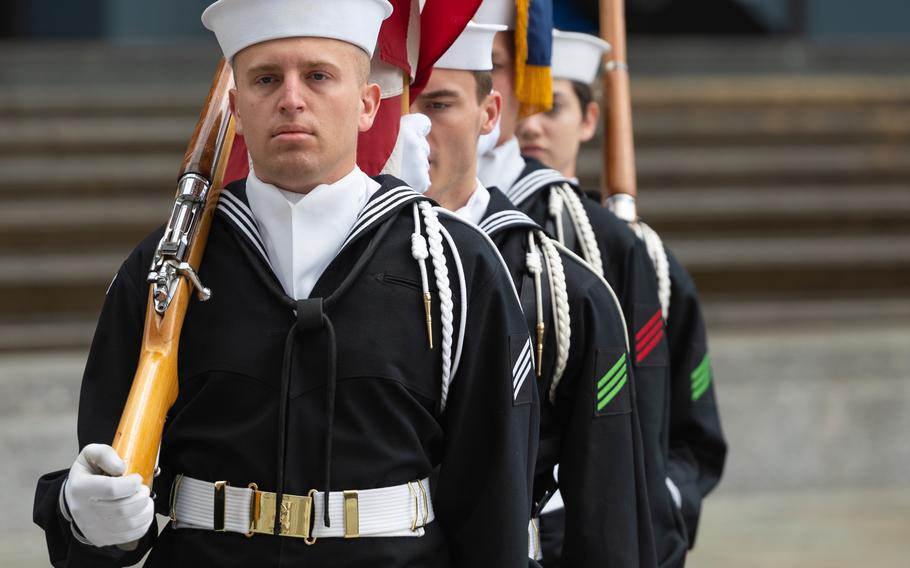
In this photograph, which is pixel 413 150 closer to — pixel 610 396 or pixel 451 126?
pixel 451 126

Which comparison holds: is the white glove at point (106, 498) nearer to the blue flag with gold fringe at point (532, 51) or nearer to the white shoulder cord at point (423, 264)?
the white shoulder cord at point (423, 264)

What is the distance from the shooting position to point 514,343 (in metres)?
2.36

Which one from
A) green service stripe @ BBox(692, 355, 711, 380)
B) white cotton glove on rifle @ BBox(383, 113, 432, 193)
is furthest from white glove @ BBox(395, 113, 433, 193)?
green service stripe @ BBox(692, 355, 711, 380)

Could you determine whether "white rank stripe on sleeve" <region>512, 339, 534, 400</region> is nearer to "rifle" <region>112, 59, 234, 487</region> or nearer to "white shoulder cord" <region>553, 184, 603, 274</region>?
"rifle" <region>112, 59, 234, 487</region>

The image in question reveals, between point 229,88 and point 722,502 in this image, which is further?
point 722,502

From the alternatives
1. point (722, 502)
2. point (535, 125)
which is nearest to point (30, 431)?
point (722, 502)

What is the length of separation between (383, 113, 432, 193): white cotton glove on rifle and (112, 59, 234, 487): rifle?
1.25 ft

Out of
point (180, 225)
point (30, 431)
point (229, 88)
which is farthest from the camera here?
point (30, 431)

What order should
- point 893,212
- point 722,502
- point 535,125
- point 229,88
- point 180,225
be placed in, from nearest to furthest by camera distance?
point 180,225
point 229,88
point 535,125
point 722,502
point 893,212

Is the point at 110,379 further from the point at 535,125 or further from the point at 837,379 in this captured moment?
the point at 837,379

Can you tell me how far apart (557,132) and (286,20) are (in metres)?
1.53

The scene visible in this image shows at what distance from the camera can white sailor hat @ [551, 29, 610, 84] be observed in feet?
12.4

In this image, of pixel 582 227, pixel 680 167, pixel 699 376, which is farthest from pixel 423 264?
pixel 680 167

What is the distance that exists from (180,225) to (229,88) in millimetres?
295
